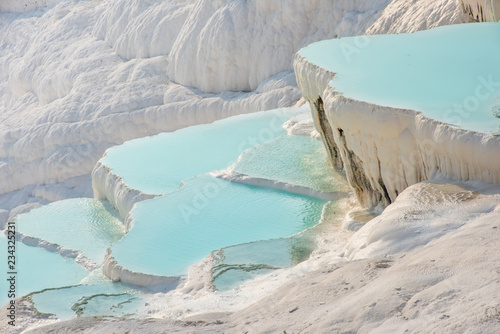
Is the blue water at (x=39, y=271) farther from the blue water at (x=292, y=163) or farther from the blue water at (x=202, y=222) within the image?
the blue water at (x=292, y=163)

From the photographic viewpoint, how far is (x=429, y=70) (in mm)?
5941

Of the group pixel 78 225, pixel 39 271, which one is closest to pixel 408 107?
pixel 39 271

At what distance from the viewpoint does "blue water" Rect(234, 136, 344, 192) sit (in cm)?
714

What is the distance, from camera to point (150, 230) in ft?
21.2

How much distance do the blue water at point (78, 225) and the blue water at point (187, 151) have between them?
25.6 inches

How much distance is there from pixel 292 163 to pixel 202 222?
1712mm

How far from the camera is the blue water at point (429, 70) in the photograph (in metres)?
4.98

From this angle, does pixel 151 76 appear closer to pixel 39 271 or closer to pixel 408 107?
pixel 39 271

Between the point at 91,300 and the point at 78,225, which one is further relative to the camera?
the point at 78,225

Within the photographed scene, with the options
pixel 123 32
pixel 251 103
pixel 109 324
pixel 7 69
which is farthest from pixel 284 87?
pixel 7 69

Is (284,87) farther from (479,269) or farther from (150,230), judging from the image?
(479,269)

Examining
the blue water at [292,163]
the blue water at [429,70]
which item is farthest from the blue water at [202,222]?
the blue water at [429,70]

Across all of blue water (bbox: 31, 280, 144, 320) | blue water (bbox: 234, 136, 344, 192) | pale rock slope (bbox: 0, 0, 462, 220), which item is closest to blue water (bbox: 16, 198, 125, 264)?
blue water (bbox: 31, 280, 144, 320)

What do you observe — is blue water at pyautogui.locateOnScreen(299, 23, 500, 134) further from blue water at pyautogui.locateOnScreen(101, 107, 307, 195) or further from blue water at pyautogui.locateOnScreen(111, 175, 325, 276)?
blue water at pyautogui.locateOnScreen(101, 107, 307, 195)
